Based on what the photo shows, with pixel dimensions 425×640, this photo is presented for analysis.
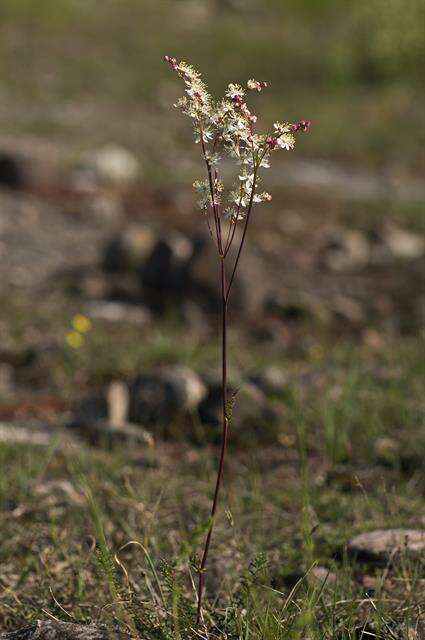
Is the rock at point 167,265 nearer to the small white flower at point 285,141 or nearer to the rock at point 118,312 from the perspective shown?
the rock at point 118,312

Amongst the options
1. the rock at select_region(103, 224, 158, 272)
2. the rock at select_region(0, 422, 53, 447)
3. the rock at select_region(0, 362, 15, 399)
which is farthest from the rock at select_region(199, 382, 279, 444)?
the rock at select_region(103, 224, 158, 272)

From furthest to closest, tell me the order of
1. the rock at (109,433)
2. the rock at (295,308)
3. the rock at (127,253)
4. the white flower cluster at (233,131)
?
the rock at (127,253) < the rock at (295,308) < the rock at (109,433) < the white flower cluster at (233,131)

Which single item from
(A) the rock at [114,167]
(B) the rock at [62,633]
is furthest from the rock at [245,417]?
(A) the rock at [114,167]

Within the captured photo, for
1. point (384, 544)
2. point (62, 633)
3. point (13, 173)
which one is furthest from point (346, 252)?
point (62, 633)

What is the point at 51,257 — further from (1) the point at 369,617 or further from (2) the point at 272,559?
(1) the point at 369,617

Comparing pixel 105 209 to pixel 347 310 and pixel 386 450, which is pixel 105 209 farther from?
pixel 386 450

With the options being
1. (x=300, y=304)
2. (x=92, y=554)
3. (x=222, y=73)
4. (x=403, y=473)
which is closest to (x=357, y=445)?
(x=403, y=473)

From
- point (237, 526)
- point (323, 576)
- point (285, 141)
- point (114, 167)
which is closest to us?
point (285, 141)
